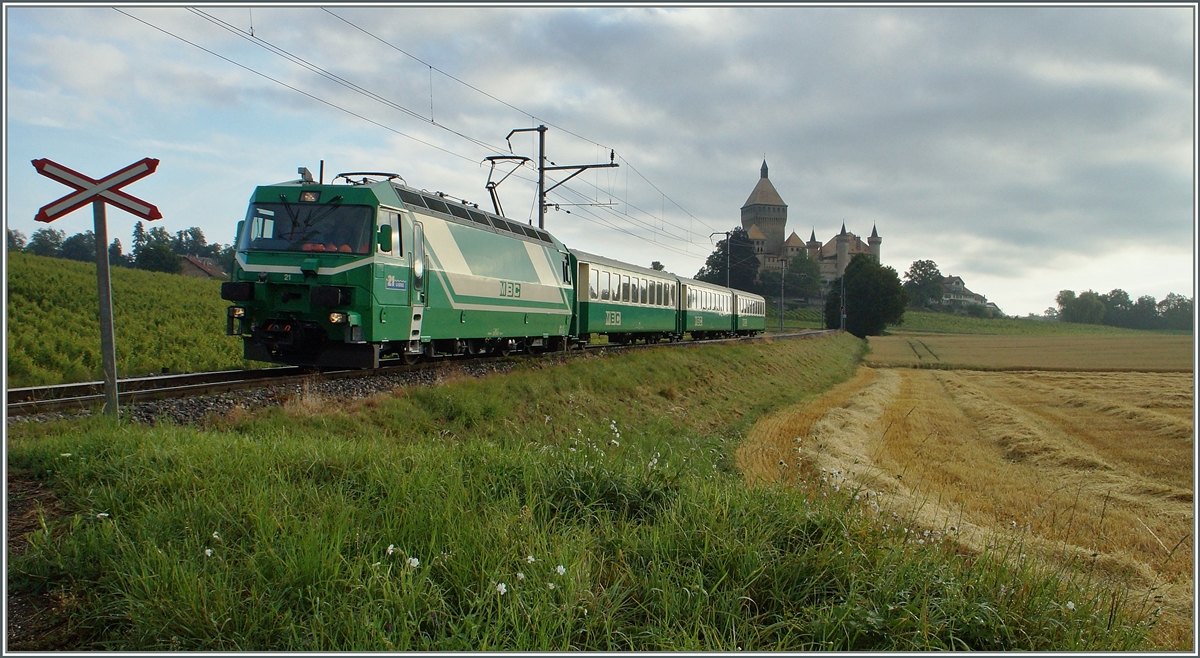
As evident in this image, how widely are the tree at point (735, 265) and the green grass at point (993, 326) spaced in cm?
2177

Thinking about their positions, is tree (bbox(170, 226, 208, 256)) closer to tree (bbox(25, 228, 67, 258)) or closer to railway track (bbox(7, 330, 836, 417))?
tree (bbox(25, 228, 67, 258))

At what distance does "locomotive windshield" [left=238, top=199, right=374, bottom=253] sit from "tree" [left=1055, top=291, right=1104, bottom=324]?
102 m

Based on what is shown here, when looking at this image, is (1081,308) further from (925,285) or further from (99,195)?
(99,195)

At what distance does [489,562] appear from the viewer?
143 inches

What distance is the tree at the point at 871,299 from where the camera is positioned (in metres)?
81.7

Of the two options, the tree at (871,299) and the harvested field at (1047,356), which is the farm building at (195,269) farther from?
the tree at (871,299)

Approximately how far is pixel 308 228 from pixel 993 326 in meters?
104

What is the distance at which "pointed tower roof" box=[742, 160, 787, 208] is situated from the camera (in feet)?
455

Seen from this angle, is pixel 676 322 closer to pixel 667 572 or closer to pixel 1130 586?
pixel 1130 586

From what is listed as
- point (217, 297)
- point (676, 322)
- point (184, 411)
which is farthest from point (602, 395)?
point (217, 297)

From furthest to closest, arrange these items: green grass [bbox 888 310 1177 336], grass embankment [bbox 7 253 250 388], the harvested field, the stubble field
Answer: green grass [bbox 888 310 1177 336] < the harvested field < grass embankment [bbox 7 253 250 388] < the stubble field

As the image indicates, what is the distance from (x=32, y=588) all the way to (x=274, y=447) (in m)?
2.14

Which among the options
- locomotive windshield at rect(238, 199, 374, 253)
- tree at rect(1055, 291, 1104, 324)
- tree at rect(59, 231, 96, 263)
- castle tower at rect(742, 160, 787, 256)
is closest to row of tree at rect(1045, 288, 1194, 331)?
tree at rect(1055, 291, 1104, 324)

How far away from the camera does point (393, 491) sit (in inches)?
181
